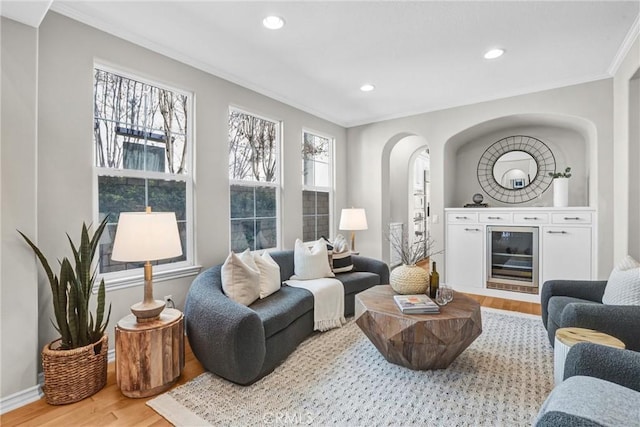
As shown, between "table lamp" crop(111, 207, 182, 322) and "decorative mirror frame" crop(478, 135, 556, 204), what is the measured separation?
4.45 metres

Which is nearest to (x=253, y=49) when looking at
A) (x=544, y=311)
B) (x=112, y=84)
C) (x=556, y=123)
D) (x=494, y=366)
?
(x=112, y=84)

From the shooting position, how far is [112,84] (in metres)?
2.53

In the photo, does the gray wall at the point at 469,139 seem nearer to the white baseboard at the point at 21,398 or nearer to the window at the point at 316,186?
the window at the point at 316,186

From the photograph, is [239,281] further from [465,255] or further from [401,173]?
[401,173]

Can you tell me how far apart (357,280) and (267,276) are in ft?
3.48

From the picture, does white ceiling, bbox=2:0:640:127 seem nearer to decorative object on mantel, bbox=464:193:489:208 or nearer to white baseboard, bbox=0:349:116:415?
decorative object on mantel, bbox=464:193:489:208

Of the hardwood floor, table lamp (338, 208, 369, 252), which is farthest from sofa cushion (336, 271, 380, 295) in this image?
the hardwood floor

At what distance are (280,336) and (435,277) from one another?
4.28 feet

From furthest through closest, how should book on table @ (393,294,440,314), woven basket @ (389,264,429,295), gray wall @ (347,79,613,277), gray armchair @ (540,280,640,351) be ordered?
gray wall @ (347,79,613,277) → woven basket @ (389,264,429,295) → book on table @ (393,294,440,314) → gray armchair @ (540,280,640,351)

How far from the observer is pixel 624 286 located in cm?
210

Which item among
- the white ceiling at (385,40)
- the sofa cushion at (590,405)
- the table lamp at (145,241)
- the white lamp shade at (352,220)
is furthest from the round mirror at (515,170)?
the table lamp at (145,241)

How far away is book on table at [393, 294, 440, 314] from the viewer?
2.13 metres

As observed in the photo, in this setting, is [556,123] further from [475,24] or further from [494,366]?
[494,366]

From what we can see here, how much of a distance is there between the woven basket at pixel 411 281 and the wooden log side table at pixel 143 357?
5.69ft
